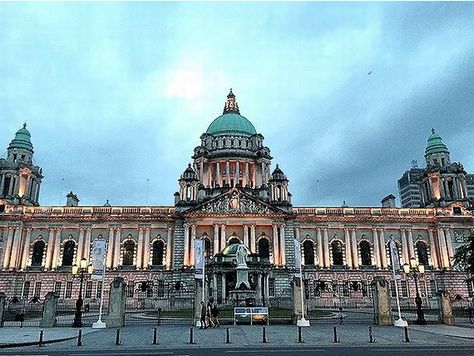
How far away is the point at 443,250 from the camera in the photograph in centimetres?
6844

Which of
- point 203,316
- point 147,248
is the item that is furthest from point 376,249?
point 203,316

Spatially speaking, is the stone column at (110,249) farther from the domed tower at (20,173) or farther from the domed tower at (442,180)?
the domed tower at (442,180)

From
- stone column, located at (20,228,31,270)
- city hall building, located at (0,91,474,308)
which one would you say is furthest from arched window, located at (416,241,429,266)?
stone column, located at (20,228,31,270)

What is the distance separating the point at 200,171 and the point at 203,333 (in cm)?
5874

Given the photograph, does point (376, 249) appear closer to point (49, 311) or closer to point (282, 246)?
point (282, 246)

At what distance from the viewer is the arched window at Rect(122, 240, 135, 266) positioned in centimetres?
6730

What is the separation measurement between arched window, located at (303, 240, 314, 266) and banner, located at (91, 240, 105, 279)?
4234 centimetres

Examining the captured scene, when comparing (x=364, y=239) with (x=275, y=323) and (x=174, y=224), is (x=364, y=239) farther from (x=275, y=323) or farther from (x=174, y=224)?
(x=275, y=323)

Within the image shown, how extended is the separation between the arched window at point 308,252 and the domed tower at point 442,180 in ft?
77.9

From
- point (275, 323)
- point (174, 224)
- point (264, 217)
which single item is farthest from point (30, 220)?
point (275, 323)

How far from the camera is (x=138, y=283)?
213ft

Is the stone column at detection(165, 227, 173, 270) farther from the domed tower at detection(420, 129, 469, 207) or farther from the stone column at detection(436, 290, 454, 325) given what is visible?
the domed tower at detection(420, 129, 469, 207)

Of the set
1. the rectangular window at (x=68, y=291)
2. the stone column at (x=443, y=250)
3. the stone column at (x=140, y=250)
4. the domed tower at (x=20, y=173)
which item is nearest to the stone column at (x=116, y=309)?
the stone column at (x=140, y=250)

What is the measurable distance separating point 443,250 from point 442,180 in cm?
1285
